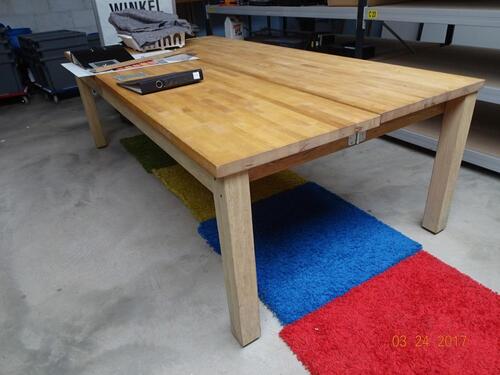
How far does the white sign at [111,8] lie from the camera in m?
2.42

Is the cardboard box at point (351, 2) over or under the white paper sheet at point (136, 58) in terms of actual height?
over

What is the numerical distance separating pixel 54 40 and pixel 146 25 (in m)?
1.42

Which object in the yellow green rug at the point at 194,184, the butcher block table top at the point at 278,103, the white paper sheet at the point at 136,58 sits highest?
the white paper sheet at the point at 136,58

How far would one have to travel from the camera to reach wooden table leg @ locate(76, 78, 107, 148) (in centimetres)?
207

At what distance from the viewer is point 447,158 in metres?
1.17

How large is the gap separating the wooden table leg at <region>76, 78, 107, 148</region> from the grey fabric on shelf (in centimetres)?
36

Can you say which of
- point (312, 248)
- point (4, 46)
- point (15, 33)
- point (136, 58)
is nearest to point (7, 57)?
point (4, 46)

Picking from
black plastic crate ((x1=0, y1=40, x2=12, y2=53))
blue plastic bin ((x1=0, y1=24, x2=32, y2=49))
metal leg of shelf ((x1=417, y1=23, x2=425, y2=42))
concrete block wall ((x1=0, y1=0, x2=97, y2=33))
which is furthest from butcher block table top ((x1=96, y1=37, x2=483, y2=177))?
concrete block wall ((x1=0, y1=0, x2=97, y2=33))

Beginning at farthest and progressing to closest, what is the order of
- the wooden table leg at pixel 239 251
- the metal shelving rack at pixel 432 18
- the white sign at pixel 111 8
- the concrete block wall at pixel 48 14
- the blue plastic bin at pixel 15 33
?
the concrete block wall at pixel 48 14
the blue plastic bin at pixel 15 33
the white sign at pixel 111 8
the metal shelving rack at pixel 432 18
the wooden table leg at pixel 239 251

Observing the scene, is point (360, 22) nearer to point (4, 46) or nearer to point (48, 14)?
point (4, 46)

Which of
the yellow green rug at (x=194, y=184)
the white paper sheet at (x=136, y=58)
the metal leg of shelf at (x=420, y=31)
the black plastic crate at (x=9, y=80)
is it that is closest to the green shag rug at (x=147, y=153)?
the yellow green rug at (x=194, y=184)
